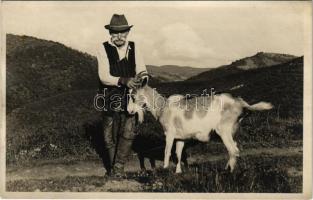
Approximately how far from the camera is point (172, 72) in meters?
9.59

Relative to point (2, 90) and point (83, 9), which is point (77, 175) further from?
point (83, 9)

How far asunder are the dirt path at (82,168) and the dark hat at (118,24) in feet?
6.33

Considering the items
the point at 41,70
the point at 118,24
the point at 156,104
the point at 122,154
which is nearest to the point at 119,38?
the point at 118,24

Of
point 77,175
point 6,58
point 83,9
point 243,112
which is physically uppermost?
point 83,9

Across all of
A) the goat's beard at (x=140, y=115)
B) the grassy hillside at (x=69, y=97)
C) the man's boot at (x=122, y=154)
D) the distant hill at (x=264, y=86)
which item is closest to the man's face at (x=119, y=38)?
the grassy hillside at (x=69, y=97)

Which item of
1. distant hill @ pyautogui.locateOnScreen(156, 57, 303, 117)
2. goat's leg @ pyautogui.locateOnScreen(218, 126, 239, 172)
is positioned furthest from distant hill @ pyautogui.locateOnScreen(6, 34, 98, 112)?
goat's leg @ pyautogui.locateOnScreen(218, 126, 239, 172)

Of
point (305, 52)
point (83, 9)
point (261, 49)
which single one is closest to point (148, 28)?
point (83, 9)

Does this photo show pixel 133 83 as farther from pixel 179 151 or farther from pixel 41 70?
pixel 41 70

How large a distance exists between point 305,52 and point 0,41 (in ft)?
14.9

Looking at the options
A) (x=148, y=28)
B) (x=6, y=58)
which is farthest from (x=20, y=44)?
(x=148, y=28)

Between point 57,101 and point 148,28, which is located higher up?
point 148,28

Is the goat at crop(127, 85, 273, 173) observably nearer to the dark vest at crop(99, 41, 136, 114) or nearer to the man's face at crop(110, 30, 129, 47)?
the dark vest at crop(99, 41, 136, 114)

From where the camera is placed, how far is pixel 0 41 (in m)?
9.60

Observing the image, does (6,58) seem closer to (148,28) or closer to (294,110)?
(148,28)
